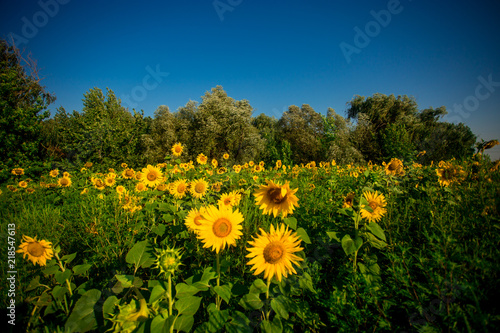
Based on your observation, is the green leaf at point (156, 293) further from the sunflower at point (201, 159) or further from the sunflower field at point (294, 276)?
the sunflower at point (201, 159)

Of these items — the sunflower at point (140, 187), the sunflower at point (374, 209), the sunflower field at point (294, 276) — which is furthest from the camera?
the sunflower at point (140, 187)

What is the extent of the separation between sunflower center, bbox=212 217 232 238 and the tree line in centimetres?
431

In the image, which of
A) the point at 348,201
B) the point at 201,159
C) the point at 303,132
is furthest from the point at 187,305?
the point at 303,132

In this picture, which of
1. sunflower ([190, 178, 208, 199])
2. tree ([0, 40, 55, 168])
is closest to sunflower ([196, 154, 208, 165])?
sunflower ([190, 178, 208, 199])

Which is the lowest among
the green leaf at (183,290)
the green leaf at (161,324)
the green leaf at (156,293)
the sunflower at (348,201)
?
the green leaf at (161,324)

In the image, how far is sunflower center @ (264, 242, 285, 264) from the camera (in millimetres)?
1224

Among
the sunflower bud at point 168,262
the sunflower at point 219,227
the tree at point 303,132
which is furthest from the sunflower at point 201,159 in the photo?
the tree at point 303,132

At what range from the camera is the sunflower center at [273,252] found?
1.22 meters

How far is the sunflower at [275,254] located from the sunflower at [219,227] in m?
0.21

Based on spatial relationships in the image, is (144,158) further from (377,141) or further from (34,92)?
(377,141)

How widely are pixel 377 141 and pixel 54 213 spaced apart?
27.0m

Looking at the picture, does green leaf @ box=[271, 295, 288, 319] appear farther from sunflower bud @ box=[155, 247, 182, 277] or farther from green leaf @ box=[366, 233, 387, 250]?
green leaf @ box=[366, 233, 387, 250]

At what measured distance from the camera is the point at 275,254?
1218mm

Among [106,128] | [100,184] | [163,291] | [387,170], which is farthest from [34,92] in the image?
[387,170]
